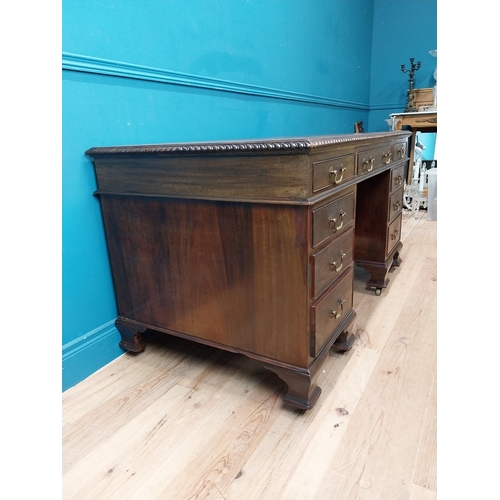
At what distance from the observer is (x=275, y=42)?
229cm

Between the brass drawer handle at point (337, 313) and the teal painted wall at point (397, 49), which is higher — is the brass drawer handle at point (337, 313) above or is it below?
below

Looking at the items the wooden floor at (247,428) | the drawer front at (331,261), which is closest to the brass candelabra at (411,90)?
the wooden floor at (247,428)

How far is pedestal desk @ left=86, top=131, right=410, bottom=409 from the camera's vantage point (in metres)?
1.00

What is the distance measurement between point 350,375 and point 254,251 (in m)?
0.57

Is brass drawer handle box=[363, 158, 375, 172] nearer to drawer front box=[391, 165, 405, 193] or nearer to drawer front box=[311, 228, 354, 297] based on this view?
drawer front box=[311, 228, 354, 297]

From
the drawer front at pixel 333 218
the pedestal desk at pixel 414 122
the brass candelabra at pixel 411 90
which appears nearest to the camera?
the drawer front at pixel 333 218

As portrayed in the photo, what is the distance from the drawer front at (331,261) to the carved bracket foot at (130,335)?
2.25 ft

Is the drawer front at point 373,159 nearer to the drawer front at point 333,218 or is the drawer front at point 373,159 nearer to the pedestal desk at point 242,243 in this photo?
the pedestal desk at point 242,243

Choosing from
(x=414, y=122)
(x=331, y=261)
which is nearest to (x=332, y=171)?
(x=331, y=261)

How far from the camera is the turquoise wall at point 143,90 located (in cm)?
123

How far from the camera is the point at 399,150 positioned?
2006 mm

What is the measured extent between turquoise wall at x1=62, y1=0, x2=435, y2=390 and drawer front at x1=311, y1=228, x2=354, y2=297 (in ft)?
2.53
